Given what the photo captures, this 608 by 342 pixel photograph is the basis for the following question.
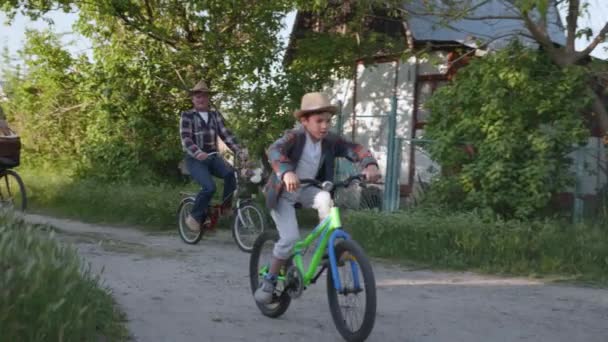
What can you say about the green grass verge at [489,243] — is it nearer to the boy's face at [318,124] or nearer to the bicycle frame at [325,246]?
the bicycle frame at [325,246]

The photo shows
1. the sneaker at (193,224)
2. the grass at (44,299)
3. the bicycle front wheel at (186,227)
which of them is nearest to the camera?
the grass at (44,299)

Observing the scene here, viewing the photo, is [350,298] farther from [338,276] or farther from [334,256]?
[334,256]

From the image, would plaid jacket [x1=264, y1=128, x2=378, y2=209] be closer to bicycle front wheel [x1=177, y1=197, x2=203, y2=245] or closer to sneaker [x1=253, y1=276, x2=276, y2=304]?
sneaker [x1=253, y1=276, x2=276, y2=304]

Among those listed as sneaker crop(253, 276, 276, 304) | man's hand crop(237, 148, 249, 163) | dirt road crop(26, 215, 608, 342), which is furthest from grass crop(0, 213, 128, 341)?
man's hand crop(237, 148, 249, 163)

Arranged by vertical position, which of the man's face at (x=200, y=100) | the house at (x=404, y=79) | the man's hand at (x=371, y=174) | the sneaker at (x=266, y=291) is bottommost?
the sneaker at (x=266, y=291)

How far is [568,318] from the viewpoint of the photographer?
6535mm

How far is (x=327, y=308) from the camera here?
21.6ft

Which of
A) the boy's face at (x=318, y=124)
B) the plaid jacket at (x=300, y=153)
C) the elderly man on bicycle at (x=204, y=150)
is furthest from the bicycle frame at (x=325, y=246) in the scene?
the elderly man on bicycle at (x=204, y=150)

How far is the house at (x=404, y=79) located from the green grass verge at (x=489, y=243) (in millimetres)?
4710

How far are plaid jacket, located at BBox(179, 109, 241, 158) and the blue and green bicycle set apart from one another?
4.67m

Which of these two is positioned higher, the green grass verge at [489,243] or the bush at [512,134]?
the bush at [512,134]

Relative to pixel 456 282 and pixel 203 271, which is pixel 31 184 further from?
pixel 456 282

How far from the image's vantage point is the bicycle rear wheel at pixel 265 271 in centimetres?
614

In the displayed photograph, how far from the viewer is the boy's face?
580cm
